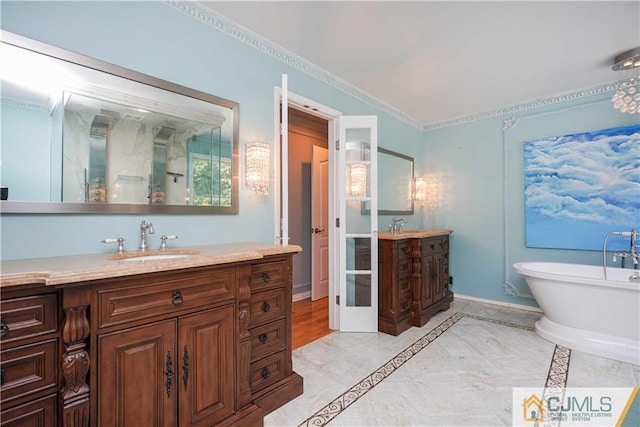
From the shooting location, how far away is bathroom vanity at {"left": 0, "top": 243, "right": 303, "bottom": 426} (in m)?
0.98

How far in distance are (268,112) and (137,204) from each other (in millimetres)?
1194

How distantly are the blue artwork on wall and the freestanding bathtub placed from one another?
0.54 m

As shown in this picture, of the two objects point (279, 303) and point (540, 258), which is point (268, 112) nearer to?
point (279, 303)

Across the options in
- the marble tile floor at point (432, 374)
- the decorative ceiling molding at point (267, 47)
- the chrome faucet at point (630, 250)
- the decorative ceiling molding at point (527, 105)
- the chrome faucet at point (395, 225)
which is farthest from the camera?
the chrome faucet at point (395, 225)

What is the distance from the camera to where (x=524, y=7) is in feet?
6.53

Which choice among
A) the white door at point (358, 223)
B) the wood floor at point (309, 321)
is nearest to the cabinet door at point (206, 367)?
the wood floor at point (309, 321)

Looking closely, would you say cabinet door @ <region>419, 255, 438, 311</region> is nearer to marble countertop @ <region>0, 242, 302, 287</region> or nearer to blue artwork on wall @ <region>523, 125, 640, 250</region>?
blue artwork on wall @ <region>523, 125, 640, 250</region>

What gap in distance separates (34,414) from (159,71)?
1724mm

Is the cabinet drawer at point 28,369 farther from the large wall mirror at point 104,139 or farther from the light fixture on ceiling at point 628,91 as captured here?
the light fixture on ceiling at point 628,91

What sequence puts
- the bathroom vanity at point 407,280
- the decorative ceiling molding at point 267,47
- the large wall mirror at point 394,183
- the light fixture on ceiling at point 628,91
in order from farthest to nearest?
the large wall mirror at point 394,183 → the bathroom vanity at point 407,280 → the light fixture on ceiling at point 628,91 → the decorative ceiling molding at point 267,47

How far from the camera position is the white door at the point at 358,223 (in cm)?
294

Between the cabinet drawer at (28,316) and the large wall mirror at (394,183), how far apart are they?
9.85 feet

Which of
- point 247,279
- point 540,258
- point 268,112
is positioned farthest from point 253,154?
point 540,258

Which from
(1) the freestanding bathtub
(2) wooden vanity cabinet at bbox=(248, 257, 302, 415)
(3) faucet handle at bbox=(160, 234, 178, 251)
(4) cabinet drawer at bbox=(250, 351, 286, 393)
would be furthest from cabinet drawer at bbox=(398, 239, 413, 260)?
(3) faucet handle at bbox=(160, 234, 178, 251)
